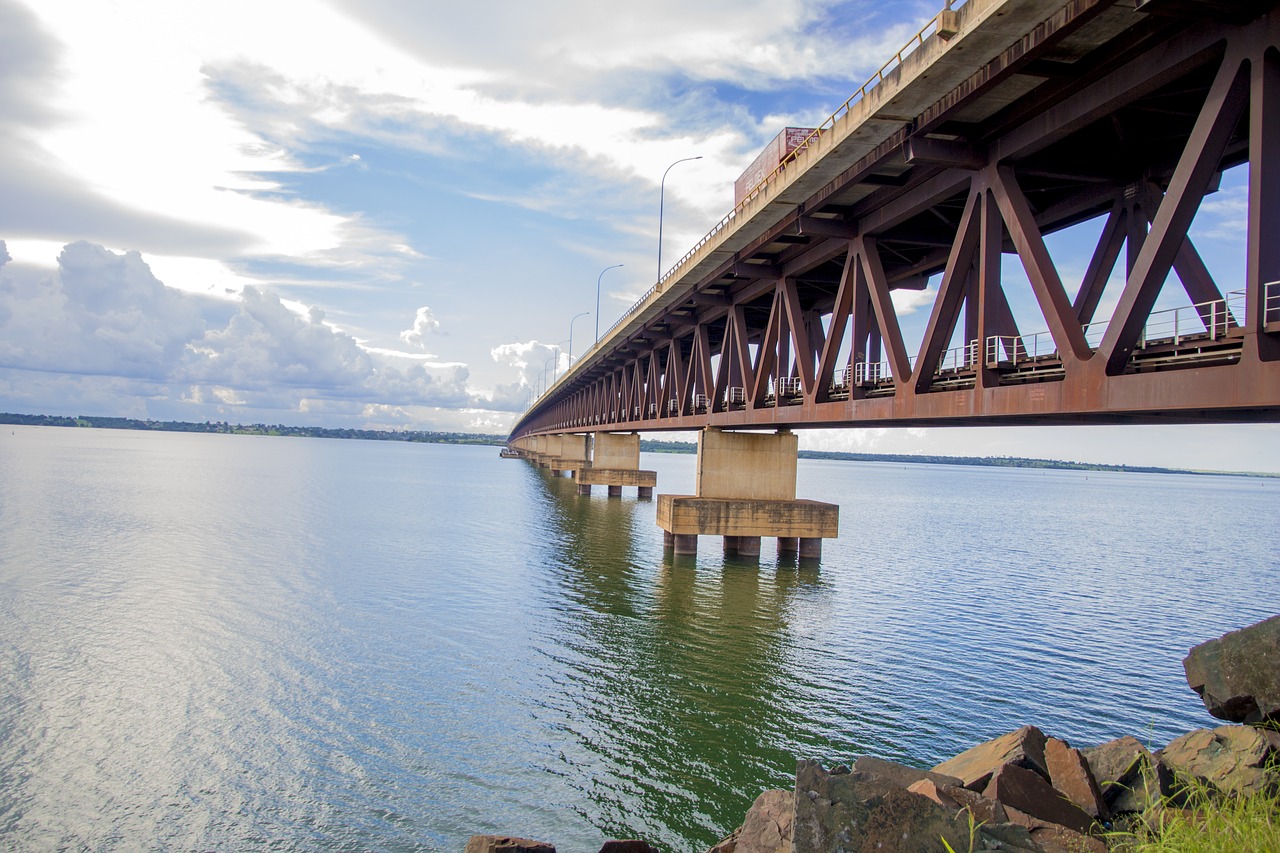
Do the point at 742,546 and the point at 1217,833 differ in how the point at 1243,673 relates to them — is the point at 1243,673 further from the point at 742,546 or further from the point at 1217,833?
the point at 742,546

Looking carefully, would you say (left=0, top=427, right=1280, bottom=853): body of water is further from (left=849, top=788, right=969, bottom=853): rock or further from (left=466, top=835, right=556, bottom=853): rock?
(left=849, top=788, right=969, bottom=853): rock

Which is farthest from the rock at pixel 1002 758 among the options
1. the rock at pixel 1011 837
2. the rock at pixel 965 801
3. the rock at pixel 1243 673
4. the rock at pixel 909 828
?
the rock at pixel 909 828

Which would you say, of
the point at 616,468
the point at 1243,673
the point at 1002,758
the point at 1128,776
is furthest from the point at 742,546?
the point at 616,468

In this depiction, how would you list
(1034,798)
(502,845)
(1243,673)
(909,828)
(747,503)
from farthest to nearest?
(747,503), (1243,673), (502,845), (1034,798), (909,828)

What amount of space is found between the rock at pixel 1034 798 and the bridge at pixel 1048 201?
5.96 meters

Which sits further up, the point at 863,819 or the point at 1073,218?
the point at 1073,218

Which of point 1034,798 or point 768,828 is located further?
point 768,828

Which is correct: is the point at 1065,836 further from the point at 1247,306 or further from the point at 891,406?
the point at 891,406

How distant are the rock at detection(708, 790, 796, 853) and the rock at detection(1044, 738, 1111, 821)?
3106mm

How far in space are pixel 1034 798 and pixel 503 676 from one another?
13.0 meters

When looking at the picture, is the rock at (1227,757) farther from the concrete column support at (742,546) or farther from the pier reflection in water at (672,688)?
the concrete column support at (742,546)

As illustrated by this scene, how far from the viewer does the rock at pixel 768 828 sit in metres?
8.42

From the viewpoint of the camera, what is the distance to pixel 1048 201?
830 inches

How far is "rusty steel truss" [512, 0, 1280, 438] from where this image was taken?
35.4ft
